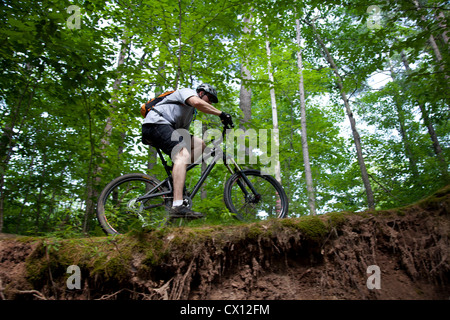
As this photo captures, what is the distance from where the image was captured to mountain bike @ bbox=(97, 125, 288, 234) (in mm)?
3445

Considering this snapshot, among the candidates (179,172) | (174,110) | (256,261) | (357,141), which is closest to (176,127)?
(174,110)

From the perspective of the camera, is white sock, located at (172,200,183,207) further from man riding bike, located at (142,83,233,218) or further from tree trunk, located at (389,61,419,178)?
tree trunk, located at (389,61,419,178)

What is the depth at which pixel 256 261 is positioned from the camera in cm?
221

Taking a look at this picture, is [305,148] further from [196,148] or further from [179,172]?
[179,172]

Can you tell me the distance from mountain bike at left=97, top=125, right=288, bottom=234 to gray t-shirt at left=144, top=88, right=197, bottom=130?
19.0 inches

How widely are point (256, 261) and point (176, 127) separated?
213 cm

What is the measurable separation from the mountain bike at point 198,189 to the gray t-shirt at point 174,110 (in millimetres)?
484

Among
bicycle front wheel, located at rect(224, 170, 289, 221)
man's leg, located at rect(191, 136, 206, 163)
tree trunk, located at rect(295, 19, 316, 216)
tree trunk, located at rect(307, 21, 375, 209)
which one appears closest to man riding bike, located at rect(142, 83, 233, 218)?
man's leg, located at rect(191, 136, 206, 163)

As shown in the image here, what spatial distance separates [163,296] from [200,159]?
207 cm

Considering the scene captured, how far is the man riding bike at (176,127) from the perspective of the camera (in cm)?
328

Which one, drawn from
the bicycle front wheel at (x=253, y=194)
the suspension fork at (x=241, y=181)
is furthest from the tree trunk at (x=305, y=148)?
the suspension fork at (x=241, y=181)

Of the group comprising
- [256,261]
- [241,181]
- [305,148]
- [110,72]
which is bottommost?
[256,261]

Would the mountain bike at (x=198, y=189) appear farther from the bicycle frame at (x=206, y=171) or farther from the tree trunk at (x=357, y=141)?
the tree trunk at (x=357, y=141)
